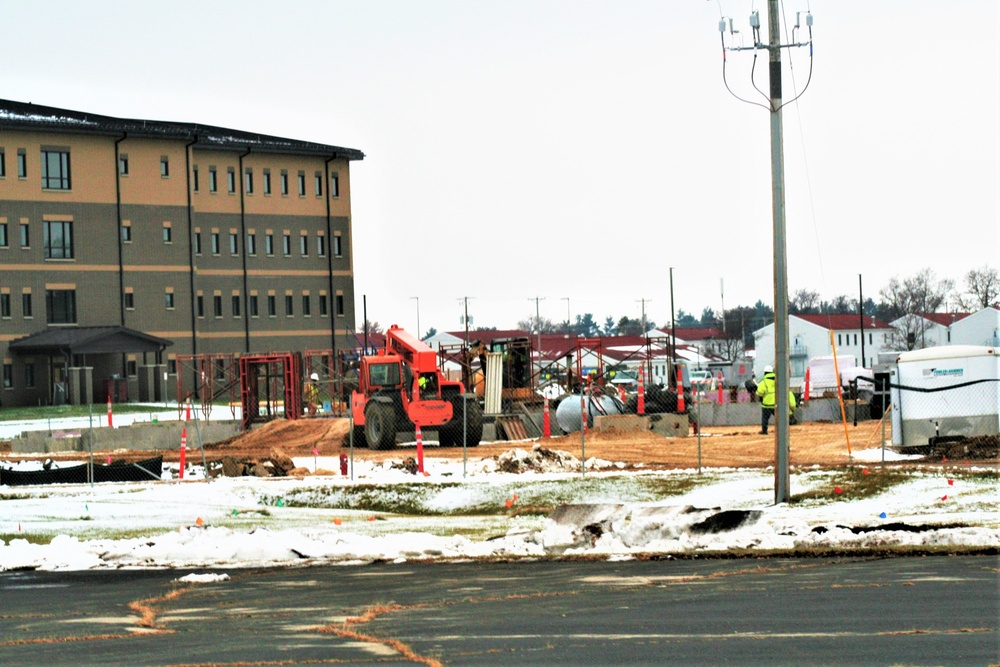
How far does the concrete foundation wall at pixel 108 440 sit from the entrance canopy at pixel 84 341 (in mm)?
27521

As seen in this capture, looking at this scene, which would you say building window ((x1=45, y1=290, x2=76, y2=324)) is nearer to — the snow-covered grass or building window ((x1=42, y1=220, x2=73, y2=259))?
building window ((x1=42, y1=220, x2=73, y2=259))

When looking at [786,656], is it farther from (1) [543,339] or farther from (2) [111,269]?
(1) [543,339]

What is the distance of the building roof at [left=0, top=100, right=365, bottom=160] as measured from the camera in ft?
231

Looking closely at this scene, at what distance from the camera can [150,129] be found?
73.4 m

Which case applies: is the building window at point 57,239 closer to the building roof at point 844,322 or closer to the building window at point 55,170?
the building window at point 55,170

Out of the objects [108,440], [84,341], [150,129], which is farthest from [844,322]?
[108,440]

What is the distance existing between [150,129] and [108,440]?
35914 millimetres

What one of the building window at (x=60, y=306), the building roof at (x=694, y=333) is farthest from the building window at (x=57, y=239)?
the building roof at (x=694, y=333)

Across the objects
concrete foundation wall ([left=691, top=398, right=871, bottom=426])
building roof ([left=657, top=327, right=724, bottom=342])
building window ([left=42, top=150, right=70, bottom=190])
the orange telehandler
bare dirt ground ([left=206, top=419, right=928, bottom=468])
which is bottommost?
bare dirt ground ([left=206, top=419, right=928, bottom=468])

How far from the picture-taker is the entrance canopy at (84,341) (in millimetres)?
68938

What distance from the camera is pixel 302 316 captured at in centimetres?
8281

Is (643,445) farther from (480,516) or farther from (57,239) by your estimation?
(57,239)

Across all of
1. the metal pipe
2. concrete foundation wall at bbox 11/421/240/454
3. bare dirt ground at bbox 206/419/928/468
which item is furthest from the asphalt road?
the metal pipe

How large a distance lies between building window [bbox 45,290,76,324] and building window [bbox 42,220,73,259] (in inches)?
70.6
